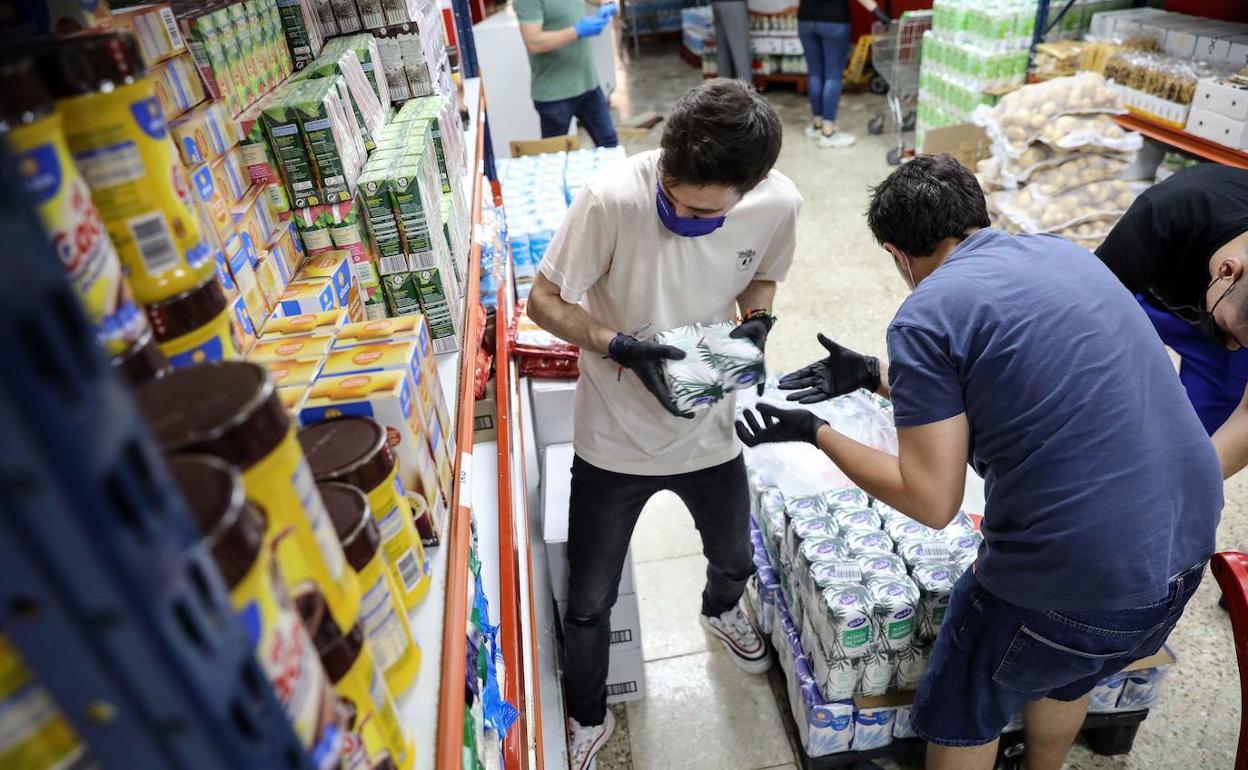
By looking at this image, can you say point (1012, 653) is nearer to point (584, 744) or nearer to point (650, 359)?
point (650, 359)

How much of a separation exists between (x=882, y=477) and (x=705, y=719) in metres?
1.32

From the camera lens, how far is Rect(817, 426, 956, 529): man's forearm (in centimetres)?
170

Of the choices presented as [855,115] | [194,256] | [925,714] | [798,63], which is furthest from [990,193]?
[798,63]

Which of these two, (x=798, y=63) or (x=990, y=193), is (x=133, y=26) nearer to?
(x=990, y=193)

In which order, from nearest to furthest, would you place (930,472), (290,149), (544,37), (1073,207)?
1. (290,149)
2. (930,472)
3. (1073,207)
4. (544,37)

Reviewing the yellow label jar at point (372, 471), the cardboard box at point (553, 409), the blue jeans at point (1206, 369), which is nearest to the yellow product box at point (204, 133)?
the yellow label jar at point (372, 471)

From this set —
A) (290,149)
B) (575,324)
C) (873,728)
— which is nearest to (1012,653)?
(873,728)

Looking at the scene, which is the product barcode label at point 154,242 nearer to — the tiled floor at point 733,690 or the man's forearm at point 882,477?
the man's forearm at point 882,477

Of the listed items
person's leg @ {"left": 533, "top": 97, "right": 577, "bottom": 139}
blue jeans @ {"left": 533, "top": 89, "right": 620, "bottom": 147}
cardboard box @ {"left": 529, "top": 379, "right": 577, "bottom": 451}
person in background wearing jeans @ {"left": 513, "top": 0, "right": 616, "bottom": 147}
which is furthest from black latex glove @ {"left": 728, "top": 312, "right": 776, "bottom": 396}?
person's leg @ {"left": 533, "top": 97, "right": 577, "bottom": 139}

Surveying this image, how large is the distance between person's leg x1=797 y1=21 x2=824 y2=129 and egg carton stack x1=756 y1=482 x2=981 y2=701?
20.7ft

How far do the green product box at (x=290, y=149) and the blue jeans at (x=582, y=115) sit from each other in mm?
4358

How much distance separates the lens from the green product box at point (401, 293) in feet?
5.84

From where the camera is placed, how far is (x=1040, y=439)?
1.62 meters

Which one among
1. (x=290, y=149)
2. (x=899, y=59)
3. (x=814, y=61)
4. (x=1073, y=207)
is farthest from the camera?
(x=814, y=61)
